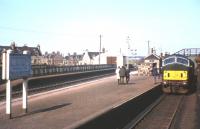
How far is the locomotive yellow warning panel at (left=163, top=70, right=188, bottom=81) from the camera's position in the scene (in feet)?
86.5

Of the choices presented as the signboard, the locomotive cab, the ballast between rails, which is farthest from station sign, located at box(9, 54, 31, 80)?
the ballast between rails

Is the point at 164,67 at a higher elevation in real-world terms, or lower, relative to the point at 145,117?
higher

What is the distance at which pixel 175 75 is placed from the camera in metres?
26.7

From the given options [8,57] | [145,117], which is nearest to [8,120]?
[8,57]

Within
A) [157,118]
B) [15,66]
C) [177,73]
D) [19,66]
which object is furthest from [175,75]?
[15,66]

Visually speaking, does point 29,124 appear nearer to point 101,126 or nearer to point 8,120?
point 8,120

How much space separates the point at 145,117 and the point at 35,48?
4615 inches

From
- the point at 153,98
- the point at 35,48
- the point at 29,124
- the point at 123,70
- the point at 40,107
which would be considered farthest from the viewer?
the point at 35,48

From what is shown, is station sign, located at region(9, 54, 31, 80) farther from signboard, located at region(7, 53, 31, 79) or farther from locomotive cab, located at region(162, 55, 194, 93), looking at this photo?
locomotive cab, located at region(162, 55, 194, 93)

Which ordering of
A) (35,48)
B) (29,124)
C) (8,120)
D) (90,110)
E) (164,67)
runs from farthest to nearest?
(35,48), (164,67), (90,110), (8,120), (29,124)

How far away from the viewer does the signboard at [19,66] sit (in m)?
13.9

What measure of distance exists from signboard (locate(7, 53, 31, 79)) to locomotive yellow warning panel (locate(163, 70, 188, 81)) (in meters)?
14.2

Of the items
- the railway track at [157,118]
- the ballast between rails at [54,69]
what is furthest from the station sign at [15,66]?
the ballast between rails at [54,69]

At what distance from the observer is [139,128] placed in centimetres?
1429
